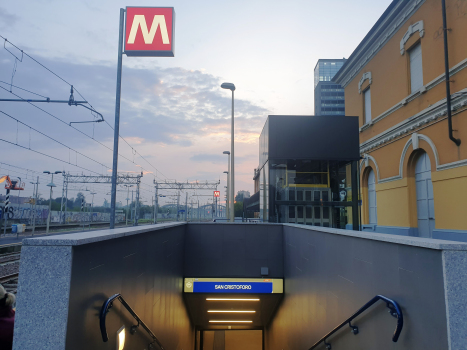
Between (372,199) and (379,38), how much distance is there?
7985 mm

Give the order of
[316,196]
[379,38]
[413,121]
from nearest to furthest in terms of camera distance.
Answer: [413,121], [316,196], [379,38]

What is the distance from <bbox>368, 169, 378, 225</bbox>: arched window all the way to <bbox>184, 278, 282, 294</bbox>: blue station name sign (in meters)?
8.71

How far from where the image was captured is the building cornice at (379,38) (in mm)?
12932

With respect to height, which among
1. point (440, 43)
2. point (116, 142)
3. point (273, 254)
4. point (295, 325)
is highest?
point (440, 43)

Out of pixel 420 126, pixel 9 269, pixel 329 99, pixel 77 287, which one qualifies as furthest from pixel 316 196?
pixel 329 99

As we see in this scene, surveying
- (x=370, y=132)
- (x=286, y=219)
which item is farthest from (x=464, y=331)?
(x=370, y=132)

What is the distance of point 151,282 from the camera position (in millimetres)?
5695

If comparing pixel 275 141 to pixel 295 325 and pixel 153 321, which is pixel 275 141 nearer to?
pixel 295 325

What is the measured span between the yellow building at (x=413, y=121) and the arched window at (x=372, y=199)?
5 cm

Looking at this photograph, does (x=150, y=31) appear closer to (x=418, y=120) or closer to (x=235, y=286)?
(x=235, y=286)

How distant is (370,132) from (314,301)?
12.4 meters

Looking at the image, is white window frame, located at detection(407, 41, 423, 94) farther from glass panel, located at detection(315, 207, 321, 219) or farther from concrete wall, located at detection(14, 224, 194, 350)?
concrete wall, located at detection(14, 224, 194, 350)

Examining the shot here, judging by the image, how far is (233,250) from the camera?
34.1 ft

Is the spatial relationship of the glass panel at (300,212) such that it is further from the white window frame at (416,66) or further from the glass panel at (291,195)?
the white window frame at (416,66)
